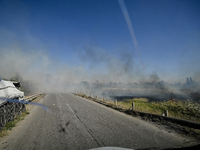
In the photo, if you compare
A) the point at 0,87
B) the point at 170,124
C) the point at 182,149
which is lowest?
the point at 170,124

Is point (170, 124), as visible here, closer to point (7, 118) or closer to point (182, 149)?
point (182, 149)

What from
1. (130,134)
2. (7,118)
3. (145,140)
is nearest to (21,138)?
(7,118)

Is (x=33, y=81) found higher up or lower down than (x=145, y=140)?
higher up

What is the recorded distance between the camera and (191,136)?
4.00 metres

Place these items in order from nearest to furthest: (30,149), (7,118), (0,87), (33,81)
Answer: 1. (30,149)
2. (7,118)
3. (0,87)
4. (33,81)

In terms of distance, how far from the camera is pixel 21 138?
387cm

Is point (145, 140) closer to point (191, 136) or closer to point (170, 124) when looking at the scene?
point (191, 136)

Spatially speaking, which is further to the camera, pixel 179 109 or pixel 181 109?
pixel 179 109

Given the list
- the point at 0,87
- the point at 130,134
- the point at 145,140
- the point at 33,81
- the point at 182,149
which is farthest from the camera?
the point at 33,81

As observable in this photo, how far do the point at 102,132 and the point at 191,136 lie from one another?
135 inches

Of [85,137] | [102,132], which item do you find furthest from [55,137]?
[102,132]

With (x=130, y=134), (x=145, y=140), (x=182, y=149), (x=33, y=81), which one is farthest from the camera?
(x=33, y=81)

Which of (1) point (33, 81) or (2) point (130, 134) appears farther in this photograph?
(1) point (33, 81)

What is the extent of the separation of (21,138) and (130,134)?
415cm
